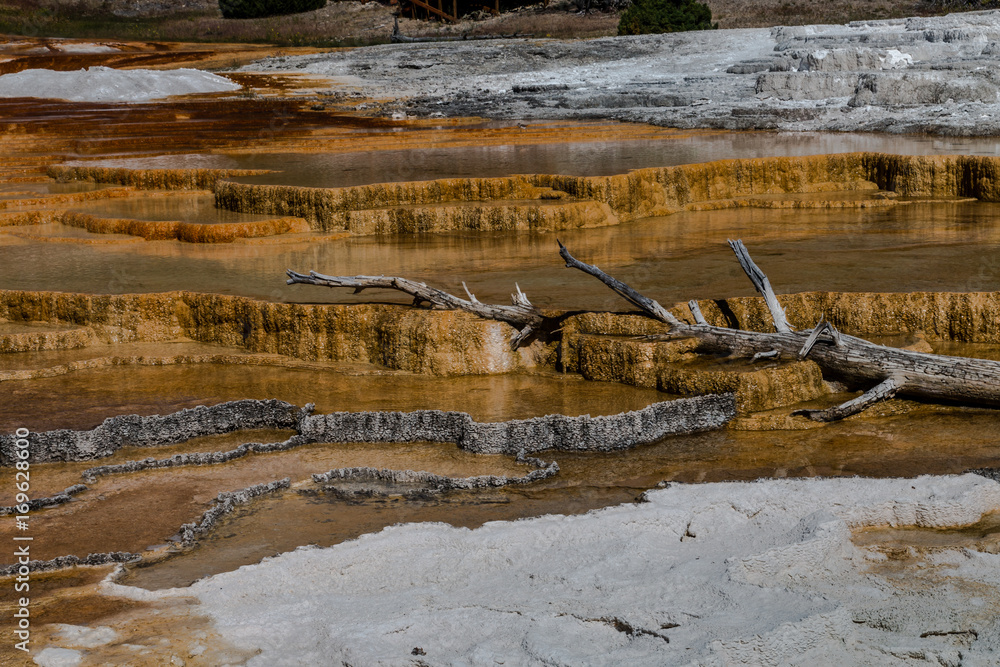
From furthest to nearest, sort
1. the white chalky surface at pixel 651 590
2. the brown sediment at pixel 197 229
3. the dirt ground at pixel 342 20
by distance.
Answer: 1. the dirt ground at pixel 342 20
2. the brown sediment at pixel 197 229
3. the white chalky surface at pixel 651 590

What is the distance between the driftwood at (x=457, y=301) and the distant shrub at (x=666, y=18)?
58.5ft

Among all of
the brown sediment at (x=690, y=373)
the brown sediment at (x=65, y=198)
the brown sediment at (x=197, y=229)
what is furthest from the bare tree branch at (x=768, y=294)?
the brown sediment at (x=65, y=198)

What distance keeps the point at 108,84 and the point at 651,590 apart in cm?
2042

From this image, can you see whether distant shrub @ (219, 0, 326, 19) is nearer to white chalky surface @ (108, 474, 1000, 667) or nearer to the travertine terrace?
the travertine terrace

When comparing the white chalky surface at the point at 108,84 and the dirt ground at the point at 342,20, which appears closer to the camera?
the white chalky surface at the point at 108,84

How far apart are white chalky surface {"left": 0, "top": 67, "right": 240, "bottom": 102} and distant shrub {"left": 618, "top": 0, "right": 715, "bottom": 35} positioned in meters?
8.35

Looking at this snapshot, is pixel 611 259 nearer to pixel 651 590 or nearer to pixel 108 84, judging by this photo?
pixel 651 590

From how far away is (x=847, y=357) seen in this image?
5762 millimetres

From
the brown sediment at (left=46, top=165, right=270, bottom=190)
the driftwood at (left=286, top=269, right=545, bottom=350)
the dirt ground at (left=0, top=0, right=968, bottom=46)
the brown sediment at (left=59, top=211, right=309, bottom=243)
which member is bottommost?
the driftwood at (left=286, top=269, right=545, bottom=350)

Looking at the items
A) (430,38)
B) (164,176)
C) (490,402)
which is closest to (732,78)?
(164,176)

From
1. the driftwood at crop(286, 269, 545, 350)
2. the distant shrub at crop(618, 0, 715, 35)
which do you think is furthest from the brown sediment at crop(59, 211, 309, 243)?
the distant shrub at crop(618, 0, 715, 35)

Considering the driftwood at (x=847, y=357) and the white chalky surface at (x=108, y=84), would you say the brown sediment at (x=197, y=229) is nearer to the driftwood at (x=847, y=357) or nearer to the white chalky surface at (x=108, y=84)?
the driftwood at (x=847, y=357)

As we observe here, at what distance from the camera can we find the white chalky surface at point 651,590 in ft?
10.9

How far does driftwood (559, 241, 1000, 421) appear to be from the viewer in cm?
550
